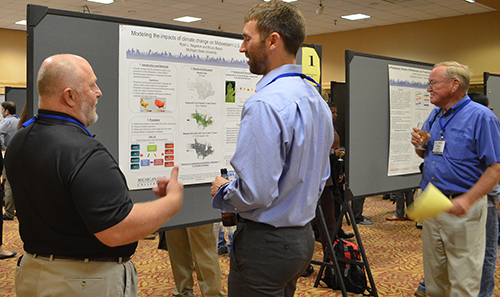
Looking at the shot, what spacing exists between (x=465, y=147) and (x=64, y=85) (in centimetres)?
229

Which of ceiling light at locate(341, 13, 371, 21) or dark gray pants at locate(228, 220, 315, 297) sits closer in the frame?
dark gray pants at locate(228, 220, 315, 297)

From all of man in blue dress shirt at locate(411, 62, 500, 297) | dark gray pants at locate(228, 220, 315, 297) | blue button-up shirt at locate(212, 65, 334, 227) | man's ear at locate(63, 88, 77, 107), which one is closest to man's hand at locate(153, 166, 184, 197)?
blue button-up shirt at locate(212, 65, 334, 227)

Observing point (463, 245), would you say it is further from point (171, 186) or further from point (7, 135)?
point (7, 135)

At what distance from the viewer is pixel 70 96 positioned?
1.49 meters

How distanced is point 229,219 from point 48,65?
108 cm

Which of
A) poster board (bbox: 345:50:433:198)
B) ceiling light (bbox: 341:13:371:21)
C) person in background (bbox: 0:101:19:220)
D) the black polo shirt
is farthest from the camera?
ceiling light (bbox: 341:13:371:21)

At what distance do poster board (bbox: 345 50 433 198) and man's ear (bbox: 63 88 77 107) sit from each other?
7.24 ft

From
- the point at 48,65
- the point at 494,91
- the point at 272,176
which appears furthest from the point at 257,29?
the point at 494,91

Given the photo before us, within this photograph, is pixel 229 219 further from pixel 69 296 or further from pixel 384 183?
pixel 384 183

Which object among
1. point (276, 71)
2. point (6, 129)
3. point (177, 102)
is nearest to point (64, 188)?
point (276, 71)

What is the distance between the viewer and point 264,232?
1.61 m

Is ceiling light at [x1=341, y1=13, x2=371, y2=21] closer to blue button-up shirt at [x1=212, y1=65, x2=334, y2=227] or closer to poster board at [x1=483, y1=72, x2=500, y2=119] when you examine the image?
poster board at [x1=483, y1=72, x2=500, y2=119]

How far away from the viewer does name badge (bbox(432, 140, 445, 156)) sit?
274 cm

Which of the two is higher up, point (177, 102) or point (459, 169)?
point (177, 102)
